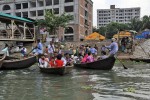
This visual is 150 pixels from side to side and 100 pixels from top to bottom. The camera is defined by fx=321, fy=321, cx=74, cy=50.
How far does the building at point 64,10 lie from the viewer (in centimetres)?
6662

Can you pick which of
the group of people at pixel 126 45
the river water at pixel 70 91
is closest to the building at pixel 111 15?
the group of people at pixel 126 45

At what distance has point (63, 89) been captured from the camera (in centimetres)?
1212

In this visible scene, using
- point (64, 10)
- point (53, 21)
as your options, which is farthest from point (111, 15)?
point (53, 21)

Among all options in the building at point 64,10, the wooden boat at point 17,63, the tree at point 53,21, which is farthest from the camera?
the building at point 64,10

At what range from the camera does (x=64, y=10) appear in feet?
224

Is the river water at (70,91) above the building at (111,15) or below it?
below

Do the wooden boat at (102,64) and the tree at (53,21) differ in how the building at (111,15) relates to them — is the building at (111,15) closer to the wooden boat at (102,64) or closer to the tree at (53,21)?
the tree at (53,21)

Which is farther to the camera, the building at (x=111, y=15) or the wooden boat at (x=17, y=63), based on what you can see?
the building at (x=111, y=15)

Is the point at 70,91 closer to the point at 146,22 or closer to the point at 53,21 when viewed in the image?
the point at 53,21

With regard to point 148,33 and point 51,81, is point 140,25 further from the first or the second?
point 51,81

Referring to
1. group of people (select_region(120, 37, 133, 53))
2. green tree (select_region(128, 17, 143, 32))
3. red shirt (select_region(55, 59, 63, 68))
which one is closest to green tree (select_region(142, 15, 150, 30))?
green tree (select_region(128, 17, 143, 32))

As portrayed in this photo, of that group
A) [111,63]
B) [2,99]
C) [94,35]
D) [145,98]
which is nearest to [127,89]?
[145,98]

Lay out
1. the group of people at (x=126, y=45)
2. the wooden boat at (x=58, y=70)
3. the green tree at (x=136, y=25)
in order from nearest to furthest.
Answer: the wooden boat at (x=58, y=70)
the group of people at (x=126, y=45)
the green tree at (x=136, y=25)

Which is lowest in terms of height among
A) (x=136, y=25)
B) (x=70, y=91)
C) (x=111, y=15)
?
(x=70, y=91)
